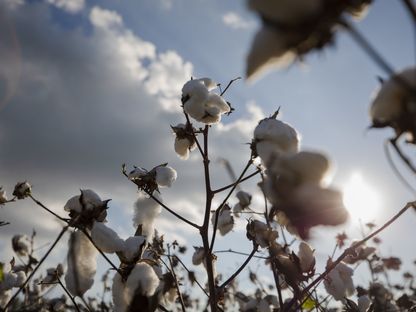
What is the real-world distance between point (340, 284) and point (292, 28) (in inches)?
80.3

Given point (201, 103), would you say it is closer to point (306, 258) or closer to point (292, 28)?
point (306, 258)

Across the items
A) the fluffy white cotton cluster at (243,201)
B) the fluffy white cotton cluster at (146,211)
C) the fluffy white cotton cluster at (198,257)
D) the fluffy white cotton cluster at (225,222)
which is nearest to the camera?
the fluffy white cotton cluster at (146,211)

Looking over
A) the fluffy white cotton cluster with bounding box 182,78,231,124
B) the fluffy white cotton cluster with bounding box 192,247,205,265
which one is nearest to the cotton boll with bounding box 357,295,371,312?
the fluffy white cotton cluster with bounding box 192,247,205,265

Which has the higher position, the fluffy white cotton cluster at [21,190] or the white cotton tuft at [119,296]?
the fluffy white cotton cluster at [21,190]

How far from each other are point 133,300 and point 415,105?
1271 millimetres

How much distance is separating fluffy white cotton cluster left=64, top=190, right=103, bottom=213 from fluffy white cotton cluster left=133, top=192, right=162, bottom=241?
0.79 meters

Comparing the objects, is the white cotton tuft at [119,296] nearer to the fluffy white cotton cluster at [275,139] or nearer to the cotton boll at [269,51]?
the fluffy white cotton cluster at [275,139]

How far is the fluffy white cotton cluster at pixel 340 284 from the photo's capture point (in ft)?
8.49

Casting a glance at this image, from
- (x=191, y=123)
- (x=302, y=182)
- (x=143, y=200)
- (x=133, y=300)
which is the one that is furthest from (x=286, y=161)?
(x=143, y=200)

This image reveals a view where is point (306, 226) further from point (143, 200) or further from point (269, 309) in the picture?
point (269, 309)

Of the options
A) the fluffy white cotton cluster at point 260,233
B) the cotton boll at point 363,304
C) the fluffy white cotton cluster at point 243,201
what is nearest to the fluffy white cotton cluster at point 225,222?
the fluffy white cotton cluster at point 243,201

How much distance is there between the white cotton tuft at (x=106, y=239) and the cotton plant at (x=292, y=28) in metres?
1.10

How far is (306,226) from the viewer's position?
1.12m

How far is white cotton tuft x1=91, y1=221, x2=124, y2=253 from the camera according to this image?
6.09 feet
